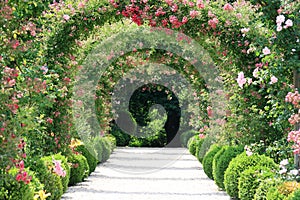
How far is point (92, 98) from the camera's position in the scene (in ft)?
43.4

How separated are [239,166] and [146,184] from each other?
3.11 meters

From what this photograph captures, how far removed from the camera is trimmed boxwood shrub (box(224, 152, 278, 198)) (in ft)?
23.9

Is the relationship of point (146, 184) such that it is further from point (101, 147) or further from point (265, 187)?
point (265, 187)

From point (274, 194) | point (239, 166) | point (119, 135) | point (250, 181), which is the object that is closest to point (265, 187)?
point (274, 194)

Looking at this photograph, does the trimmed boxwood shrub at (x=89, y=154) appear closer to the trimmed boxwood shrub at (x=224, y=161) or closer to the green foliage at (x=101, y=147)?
the green foliage at (x=101, y=147)

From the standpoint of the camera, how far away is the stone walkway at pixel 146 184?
344 inches

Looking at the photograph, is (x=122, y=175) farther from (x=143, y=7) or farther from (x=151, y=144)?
(x=151, y=144)

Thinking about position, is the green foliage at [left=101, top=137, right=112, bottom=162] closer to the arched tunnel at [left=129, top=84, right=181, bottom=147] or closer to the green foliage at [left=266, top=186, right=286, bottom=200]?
the green foliage at [left=266, top=186, right=286, bottom=200]

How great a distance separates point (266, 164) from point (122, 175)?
5.33m

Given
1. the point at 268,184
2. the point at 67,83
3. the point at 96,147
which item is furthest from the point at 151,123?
the point at 268,184

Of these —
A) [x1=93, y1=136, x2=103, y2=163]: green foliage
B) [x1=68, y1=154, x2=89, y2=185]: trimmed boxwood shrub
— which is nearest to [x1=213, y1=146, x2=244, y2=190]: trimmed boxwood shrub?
[x1=68, y1=154, x2=89, y2=185]: trimmed boxwood shrub

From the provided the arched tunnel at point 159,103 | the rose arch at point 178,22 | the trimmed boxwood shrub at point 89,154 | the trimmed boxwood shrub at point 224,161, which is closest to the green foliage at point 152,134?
the arched tunnel at point 159,103

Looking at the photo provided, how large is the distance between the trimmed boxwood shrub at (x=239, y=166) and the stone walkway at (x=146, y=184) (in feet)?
1.86

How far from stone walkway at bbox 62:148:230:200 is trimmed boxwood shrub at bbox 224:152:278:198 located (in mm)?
565
